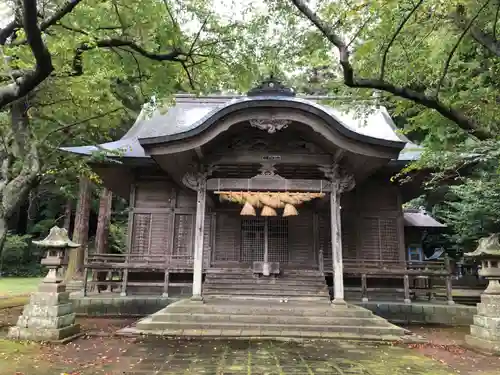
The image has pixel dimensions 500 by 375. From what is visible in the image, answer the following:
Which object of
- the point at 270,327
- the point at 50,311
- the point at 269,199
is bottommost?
the point at 270,327

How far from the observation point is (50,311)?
7.73 meters

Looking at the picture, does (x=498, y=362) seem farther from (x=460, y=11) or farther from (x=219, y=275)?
(x=219, y=275)

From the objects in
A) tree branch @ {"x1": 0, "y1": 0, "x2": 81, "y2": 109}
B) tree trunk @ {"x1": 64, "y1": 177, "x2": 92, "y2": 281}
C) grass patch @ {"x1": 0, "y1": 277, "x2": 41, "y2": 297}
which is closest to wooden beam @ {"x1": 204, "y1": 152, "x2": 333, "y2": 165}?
tree branch @ {"x1": 0, "y1": 0, "x2": 81, "y2": 109}

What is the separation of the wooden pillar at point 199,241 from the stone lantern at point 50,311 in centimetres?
293

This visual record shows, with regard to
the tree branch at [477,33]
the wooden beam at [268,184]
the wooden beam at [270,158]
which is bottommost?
the wooden beam at [268,184]

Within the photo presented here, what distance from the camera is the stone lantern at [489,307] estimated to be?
7.46 m

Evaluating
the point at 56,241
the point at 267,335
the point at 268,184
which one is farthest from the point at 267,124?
the point at 56,241

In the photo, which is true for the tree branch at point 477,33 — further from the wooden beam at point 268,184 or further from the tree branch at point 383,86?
the wooden beam at point 268,184

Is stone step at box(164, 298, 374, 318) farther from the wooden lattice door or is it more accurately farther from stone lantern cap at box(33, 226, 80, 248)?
the wooden lattice door

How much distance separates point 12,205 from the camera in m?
8.73

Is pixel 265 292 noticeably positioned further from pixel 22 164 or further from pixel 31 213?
pixel 31 213

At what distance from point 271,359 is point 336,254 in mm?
4225

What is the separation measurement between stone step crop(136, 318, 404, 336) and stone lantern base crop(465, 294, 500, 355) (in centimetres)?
148

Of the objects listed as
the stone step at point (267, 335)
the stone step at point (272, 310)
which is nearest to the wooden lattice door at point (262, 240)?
the stone step at point (272, 310)
